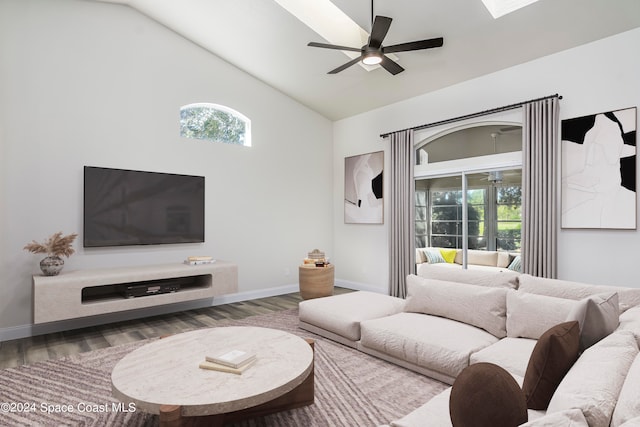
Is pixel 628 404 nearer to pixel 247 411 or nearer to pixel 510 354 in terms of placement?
pixel 510 354

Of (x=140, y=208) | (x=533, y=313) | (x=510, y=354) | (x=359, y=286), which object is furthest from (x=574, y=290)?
(x=140, y=208)

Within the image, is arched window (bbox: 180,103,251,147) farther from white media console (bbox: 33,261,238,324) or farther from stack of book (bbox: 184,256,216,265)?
white media console (bbox: 33,261,238,324)

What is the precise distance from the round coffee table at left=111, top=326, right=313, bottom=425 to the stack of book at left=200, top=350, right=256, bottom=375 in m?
0.02

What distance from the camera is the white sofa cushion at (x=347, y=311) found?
3.13 metres

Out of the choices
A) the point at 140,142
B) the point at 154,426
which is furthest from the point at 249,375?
the point at 140,142

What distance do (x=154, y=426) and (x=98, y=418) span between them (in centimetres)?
39

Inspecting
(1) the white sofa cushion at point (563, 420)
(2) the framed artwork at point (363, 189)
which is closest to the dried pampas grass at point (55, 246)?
(2) the framed artwork at point (363, 189)

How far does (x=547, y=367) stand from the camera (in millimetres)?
1317

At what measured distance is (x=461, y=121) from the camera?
462cm

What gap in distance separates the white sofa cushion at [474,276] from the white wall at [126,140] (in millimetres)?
2904

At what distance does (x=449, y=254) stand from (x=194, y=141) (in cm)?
374

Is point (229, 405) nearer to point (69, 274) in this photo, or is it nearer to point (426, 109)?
point (69, 274)

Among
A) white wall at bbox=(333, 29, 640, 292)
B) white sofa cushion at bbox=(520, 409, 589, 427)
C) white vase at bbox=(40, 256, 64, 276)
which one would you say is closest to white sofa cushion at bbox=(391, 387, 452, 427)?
white sofa cushion at bbox=(520, 409, 589, 427)

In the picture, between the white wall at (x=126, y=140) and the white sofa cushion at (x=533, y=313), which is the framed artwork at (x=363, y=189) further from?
the white sofa cushion at (x=533, y=313)
